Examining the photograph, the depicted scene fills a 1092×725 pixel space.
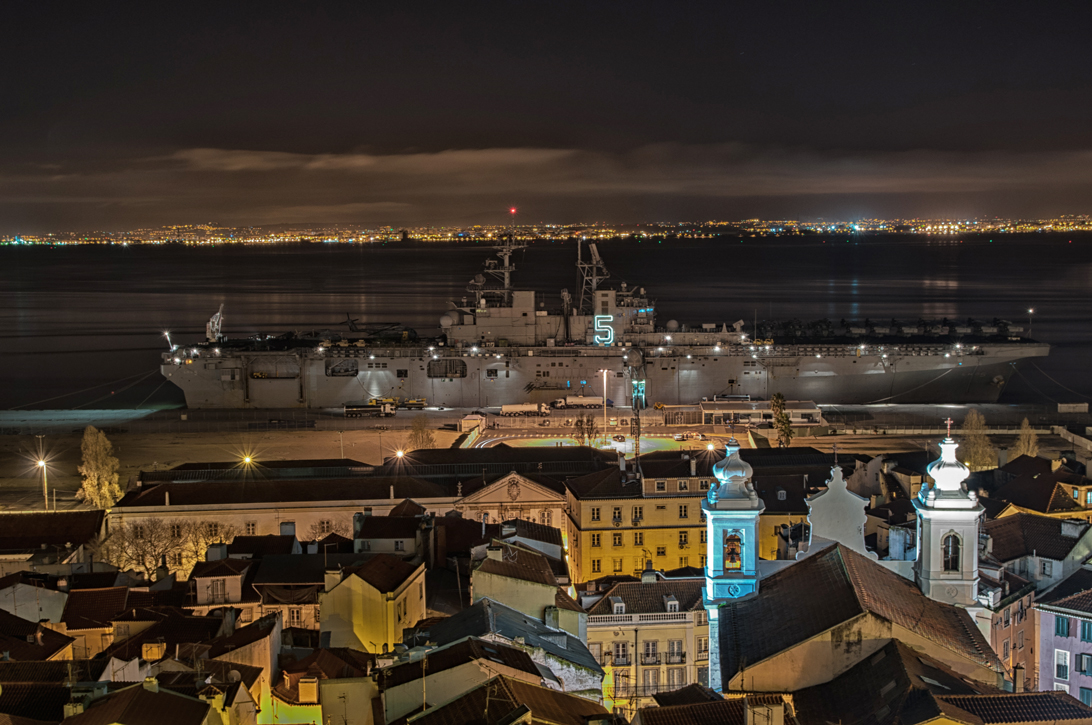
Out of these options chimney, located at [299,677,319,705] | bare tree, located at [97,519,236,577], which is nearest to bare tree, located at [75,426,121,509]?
bare tree, located at [97,519,236,577]

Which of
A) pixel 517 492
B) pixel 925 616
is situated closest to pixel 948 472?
pixel 925 616

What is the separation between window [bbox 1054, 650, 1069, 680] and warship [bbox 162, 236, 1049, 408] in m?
38.1

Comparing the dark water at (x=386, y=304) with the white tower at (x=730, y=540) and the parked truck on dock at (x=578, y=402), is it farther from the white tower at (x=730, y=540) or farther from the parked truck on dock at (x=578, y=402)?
the white tower at (x=730, y=540)

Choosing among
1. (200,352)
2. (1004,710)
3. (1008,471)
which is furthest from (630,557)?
(200,352)

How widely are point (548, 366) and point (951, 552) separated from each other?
42.9m

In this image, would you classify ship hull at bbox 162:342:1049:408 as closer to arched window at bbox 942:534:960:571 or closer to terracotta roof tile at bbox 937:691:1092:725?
arched window at bbox 942:534:960:571

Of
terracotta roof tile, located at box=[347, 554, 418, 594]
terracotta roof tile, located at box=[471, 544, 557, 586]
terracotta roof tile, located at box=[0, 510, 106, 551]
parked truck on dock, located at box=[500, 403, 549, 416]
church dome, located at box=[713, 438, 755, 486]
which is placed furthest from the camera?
parked truck on dock, located at box=[500, 403, 549, 416]

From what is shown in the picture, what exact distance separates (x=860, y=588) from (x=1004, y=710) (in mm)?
2039

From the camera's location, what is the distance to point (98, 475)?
33.3m

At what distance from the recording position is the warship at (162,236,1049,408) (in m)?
56.1

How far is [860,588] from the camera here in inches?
481

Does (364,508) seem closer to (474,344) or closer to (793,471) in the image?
(793,471)

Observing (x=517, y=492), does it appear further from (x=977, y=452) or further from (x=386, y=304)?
(x=386, y=304)

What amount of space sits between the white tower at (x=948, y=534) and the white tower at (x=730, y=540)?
78.1 inches
